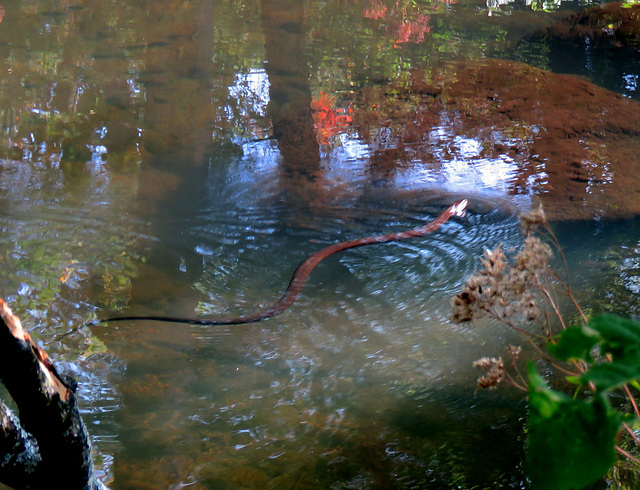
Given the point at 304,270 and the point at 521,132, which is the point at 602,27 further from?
the point at 304,270

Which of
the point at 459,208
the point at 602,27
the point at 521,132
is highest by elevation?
the point at 602,27

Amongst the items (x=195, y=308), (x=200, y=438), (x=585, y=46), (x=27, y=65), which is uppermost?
(x=585, y=46)

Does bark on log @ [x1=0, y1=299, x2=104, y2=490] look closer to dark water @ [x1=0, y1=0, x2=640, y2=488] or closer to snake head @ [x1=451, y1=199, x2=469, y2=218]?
dark water @ [x1=0, y1=0, x2=640, y2=488]

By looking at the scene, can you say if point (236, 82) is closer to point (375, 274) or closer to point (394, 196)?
point (394, 196)

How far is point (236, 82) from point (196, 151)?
2.49 meters

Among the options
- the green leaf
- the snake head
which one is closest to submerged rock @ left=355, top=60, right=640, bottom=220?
the snake head

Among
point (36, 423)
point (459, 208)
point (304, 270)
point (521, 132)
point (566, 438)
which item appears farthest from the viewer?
point (521, 132)

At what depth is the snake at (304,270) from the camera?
4113 mm

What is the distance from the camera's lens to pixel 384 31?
37.9 feet

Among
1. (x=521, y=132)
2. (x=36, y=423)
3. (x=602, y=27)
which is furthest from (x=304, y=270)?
(x=602, y=27)

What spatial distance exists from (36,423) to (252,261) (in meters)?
3.18

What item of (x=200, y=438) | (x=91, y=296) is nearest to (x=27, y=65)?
(x=91, y=296)

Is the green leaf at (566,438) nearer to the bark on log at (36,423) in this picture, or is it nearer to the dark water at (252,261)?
the bark on log at (36,423)

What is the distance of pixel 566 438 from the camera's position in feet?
2.39
